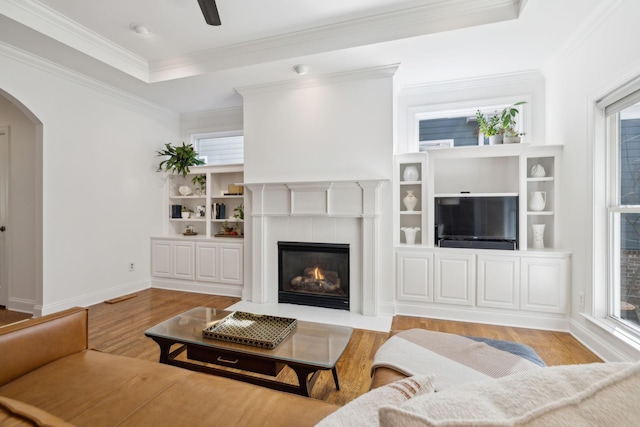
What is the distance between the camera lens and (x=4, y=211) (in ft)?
11.5

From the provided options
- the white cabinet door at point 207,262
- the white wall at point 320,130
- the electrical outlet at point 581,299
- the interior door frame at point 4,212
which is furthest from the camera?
the white cabinet door at point 207,262

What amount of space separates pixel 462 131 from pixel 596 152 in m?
1.43

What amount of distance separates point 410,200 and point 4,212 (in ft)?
16.2

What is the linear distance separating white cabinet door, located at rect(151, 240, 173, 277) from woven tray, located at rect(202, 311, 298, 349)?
2.83m

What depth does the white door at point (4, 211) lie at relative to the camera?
11.3 ft

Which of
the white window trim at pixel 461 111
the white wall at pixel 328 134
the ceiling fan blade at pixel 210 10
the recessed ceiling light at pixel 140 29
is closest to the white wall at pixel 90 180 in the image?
the recessed ceiling light at pixel 140 29

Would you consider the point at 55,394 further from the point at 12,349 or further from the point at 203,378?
the point at 203,378

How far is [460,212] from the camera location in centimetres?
323

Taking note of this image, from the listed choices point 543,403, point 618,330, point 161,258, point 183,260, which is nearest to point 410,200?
point 618,330

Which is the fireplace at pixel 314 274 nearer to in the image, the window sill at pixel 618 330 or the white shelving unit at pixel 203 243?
the white shelving unit at pixel 203 243

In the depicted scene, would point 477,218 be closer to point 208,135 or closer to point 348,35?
point 348,35

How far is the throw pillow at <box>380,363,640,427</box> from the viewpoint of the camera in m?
0.41

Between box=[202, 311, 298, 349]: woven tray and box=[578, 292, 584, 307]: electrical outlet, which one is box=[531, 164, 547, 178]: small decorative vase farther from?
box=[202, 311, 298, 349]: woven tray

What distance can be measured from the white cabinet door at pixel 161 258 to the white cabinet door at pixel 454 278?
3706mm
